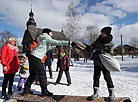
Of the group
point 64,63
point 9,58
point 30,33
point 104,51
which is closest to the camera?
Result: point 104,51

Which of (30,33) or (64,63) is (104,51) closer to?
(64,63)

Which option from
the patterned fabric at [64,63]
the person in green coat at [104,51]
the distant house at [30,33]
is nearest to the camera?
the person in green coat at [104,51]

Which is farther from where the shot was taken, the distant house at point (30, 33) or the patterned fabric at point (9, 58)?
the distant house at point (30, 33)

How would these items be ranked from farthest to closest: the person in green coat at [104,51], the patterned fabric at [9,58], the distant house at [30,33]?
the distant house at [30,33] → the patterned fabric at [9,58] → the person in green coat at [104,51]

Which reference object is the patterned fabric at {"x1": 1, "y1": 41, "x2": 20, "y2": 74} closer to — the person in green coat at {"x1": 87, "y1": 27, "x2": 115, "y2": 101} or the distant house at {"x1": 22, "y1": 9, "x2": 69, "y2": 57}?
the person in green coat at {"x1": 87, "y1": 27, "x2": 115, "y2": 101}

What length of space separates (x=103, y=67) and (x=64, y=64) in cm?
254

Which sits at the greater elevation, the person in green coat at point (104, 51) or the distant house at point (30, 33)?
the distant house at point (30, 33)

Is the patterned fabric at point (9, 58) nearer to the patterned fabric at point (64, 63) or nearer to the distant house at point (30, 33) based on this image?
the patterned fabric at point (64, 63)

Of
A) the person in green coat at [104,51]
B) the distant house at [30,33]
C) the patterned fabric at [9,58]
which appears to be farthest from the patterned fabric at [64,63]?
Answer: the distant house at [30,33]

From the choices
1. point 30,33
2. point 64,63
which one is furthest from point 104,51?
point 30,33

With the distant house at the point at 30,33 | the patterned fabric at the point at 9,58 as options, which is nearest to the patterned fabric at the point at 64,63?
the patterned fabric at the point at 9,58

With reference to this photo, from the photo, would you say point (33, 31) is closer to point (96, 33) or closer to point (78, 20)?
point (78, 20)

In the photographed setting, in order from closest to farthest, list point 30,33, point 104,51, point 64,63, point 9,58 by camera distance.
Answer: point 104,51, point 9,58, point 64,63, point 30,33

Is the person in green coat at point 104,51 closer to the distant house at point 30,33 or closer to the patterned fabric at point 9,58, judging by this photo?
the patterned fabric at point 9,58
